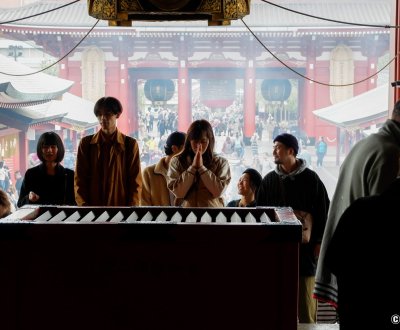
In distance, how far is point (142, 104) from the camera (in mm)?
14773

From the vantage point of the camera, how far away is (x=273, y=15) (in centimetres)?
1390

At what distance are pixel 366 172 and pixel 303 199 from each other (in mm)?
908

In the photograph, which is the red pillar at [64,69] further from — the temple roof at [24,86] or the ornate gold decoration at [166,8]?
the ornate gold decoration at [166,8]

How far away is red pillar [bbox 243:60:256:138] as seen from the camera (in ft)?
45.3

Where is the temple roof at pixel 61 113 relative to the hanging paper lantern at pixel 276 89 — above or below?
below

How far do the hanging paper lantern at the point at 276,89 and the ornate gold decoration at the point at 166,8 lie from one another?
1119 centimetres

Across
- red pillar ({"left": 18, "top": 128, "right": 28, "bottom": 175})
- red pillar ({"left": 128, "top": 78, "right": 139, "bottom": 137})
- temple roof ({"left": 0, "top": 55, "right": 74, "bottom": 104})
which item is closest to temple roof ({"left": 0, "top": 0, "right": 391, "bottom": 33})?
temple roof ({"left": 0, "top": 55, "right": 74, "bottom": 104})

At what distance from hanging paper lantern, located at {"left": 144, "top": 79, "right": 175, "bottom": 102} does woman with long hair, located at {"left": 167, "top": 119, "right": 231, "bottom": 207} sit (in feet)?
36.7

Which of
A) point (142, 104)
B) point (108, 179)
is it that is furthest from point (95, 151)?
point (142, 104)

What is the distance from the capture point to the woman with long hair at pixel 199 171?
129 inches

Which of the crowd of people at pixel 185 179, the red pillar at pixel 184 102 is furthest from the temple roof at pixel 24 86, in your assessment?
the crowd of people at pixel 185 179

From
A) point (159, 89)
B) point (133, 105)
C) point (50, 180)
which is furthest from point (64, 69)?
point (50, 180)

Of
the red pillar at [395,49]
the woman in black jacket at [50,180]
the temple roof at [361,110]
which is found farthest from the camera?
the temple roof at [361,110]

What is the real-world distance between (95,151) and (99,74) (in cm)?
1054
